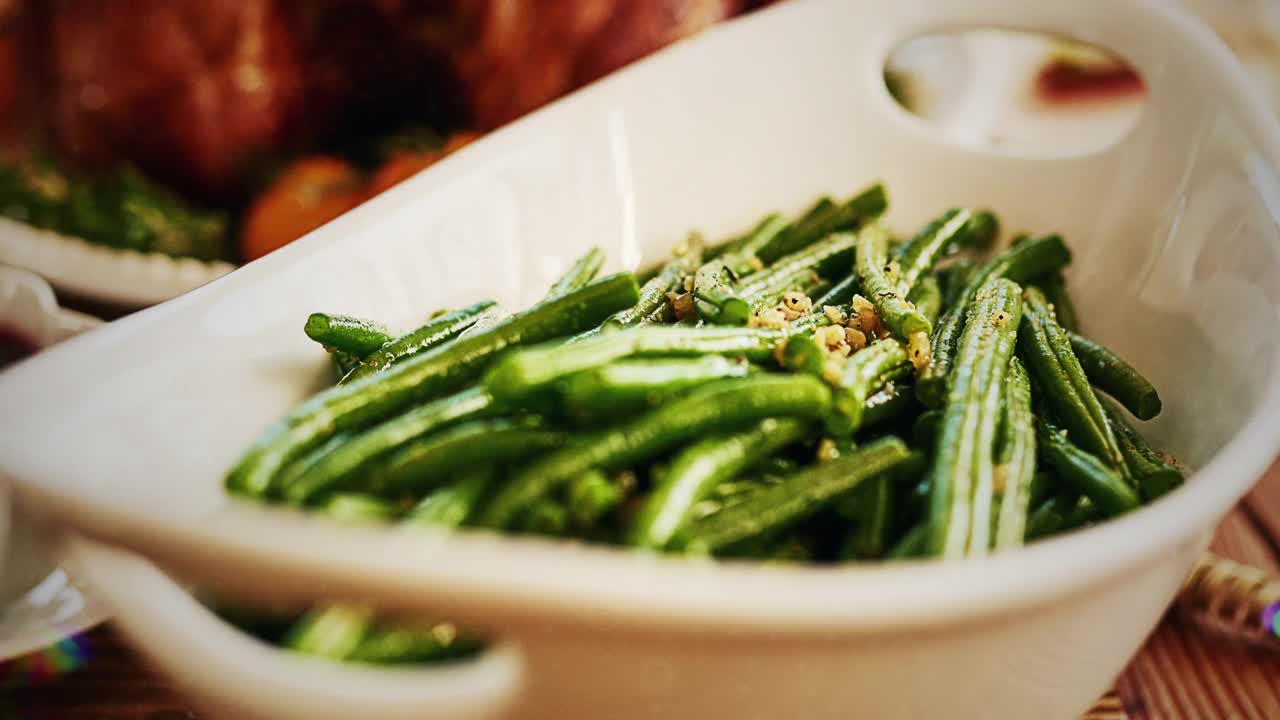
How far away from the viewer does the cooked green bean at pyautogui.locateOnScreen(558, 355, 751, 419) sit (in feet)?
3.23

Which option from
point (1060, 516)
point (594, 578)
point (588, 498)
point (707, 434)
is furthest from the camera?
point (1060, 516)

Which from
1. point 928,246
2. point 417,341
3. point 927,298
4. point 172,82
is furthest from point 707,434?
point 172,82

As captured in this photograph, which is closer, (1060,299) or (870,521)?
(870,521)

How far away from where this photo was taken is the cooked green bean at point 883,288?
1.28 metres

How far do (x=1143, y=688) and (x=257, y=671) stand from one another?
122cm

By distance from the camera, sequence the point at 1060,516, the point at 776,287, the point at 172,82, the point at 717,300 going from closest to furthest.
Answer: the point at 1060,516 → the point at 717,300 → the point at 776,287 → the point at 172,82

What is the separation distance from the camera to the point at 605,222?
1735 millimetres

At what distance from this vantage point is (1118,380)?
1383 millimetres

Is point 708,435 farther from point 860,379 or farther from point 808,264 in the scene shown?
point 808,264

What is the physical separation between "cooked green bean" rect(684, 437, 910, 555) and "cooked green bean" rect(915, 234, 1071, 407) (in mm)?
144

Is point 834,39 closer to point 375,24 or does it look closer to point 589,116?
point 589,116

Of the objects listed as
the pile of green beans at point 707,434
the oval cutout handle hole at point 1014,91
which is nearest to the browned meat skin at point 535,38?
the oval cutout handle hole at point 1014,91

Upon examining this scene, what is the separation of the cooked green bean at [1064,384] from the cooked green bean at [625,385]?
0.52 meters

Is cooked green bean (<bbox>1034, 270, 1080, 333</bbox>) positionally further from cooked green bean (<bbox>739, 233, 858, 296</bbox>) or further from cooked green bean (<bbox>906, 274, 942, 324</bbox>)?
cooked green bean (<bbox>739, 233, 858, 296</bbox>)
